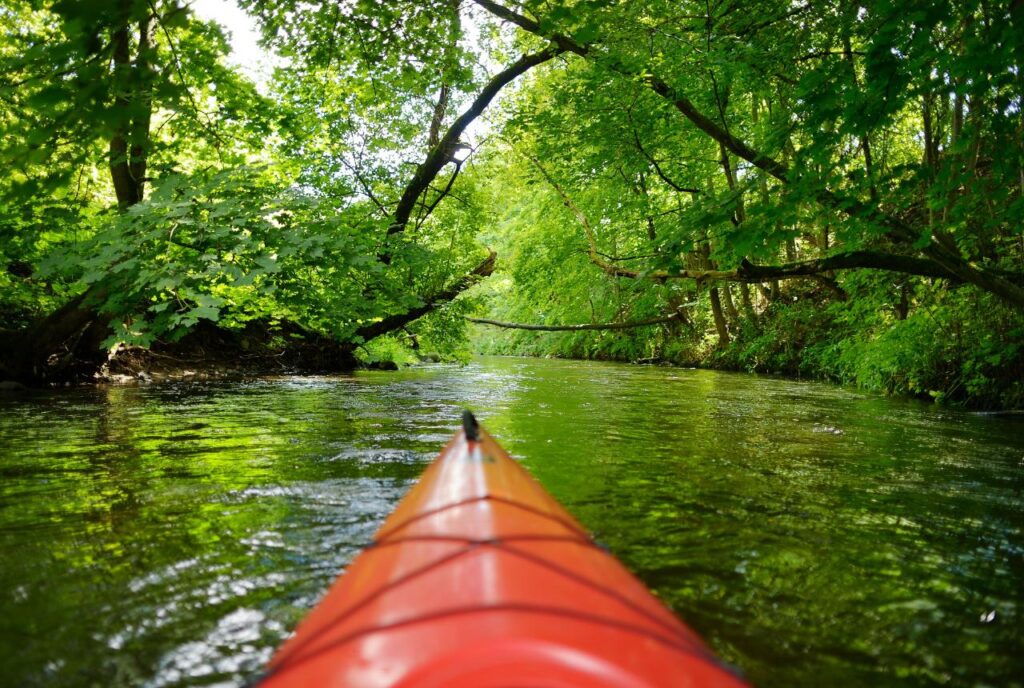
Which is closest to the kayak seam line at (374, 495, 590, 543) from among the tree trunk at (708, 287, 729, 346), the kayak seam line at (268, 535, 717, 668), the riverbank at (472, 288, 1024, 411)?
the kayak seam line at (268, 535, 717, 668)

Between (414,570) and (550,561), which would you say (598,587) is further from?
(414,570)

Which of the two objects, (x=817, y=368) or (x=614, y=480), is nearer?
(x=614, y=480)

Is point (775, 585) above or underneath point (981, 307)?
underneath

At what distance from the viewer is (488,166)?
14.4 metres

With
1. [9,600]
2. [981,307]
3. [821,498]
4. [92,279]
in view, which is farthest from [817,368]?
[9,600]

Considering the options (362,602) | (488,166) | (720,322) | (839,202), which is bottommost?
(362,602)

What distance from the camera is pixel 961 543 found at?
2963 millimetres

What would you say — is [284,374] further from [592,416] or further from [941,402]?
[941,402]

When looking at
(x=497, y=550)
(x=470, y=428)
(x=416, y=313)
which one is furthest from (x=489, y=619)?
(x=416, y=313)

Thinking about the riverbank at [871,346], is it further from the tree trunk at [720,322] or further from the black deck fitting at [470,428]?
the black deck fitting at [470,428]

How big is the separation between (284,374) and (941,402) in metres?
11.4

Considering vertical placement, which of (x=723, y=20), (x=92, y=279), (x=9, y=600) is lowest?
(x=9, y=600)

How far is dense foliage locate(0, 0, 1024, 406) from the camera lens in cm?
441

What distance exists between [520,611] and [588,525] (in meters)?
1.93
